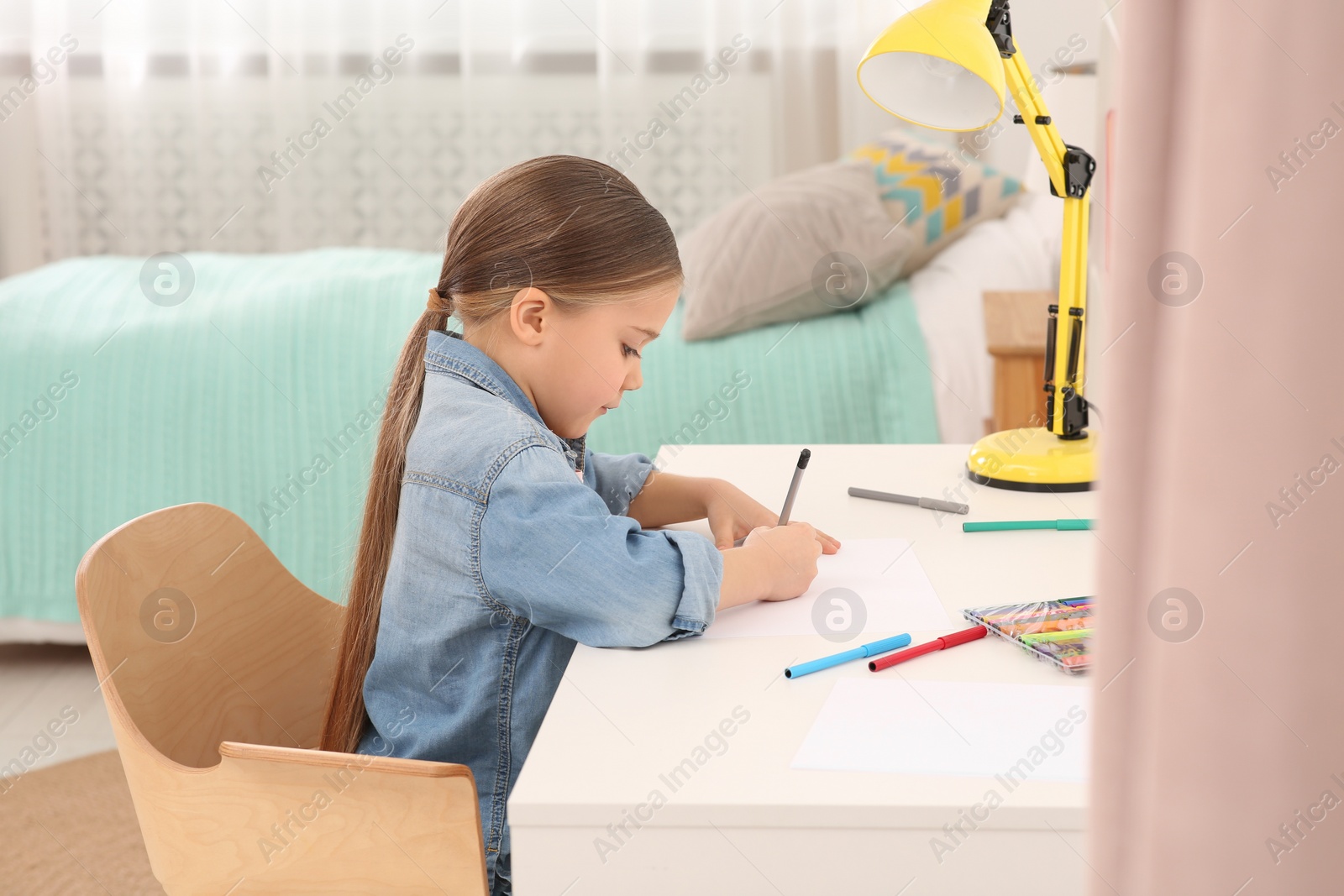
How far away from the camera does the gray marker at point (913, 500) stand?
1049 millimetres

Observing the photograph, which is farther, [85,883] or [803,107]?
Answer: [803,107]

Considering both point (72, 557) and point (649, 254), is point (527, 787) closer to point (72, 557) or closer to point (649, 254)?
point (649, 254)

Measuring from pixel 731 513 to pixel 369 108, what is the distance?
2.79 m

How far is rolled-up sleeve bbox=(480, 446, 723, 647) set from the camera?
749 mm

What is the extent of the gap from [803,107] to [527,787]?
3.05 meters

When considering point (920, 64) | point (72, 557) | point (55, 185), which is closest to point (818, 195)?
point (920, 64)

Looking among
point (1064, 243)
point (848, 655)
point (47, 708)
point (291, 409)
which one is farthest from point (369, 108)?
point (848, 655)

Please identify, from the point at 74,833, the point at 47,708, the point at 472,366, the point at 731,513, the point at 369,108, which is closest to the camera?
the point at 472,366

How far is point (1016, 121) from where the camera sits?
110 centimetres

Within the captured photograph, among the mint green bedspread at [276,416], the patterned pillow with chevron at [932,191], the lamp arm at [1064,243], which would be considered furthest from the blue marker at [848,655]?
the patterned pillow with chevron at [932,191]

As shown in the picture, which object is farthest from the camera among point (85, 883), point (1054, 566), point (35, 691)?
point (35, 691)

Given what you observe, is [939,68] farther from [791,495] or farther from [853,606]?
[853,606]

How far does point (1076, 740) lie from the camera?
1.99 ft

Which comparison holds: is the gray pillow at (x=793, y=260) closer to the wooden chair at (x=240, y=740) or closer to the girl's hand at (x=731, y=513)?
the girl's hand at (x=731, y=513)
